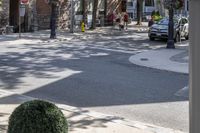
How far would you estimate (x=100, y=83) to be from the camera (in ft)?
42.3

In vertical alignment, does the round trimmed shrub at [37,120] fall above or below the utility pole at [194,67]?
below

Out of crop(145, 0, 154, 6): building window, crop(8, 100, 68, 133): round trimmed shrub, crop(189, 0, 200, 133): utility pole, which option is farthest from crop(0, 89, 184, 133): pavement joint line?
crop(145, 0, 154, 6): building window

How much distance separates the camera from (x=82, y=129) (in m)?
7.34

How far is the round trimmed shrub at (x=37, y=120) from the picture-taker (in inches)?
183

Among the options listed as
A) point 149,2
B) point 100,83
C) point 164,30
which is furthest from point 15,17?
point 149,2

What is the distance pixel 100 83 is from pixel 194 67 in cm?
1001

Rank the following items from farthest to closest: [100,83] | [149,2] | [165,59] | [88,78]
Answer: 1. [149,2]
2. [165,59]
3. [88,78]
4. [100,83]

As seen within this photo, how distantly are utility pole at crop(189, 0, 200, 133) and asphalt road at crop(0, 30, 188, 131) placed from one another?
5.27m

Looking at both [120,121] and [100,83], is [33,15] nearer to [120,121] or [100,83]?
[100,83]

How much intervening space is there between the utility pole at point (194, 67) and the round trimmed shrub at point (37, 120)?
212 cm

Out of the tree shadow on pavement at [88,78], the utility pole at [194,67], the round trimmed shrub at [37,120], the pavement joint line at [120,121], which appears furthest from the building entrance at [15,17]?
the utility pole at [194,67]

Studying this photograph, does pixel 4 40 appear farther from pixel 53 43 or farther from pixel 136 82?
pixel 136 82

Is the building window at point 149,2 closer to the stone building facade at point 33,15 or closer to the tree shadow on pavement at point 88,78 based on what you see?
the stone building facade at point 33,15

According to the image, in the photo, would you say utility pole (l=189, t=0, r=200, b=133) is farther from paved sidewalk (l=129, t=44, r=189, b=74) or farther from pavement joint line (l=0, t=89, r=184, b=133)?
paved sidewalk (l=129, t=44, r=189, b=74)
